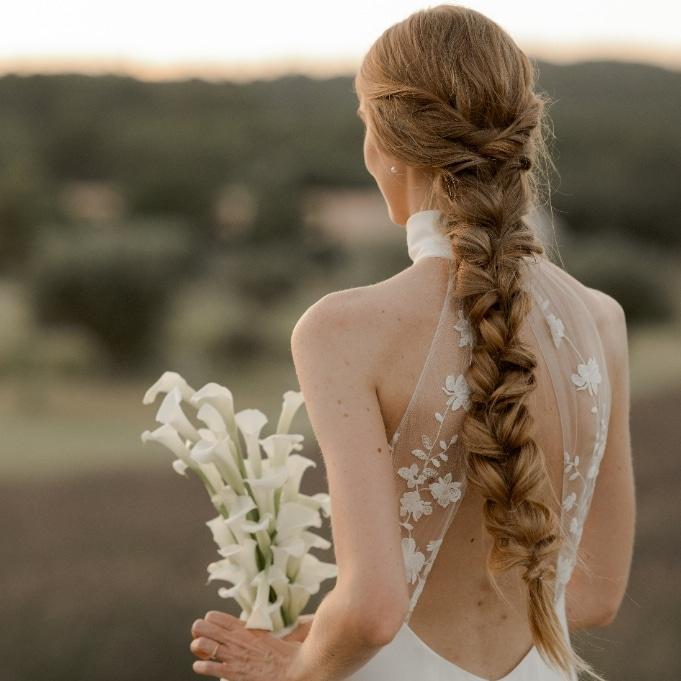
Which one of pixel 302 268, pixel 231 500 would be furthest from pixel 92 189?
pixel 231 500

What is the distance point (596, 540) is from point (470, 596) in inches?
15.8

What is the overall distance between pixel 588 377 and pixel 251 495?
2.11ft

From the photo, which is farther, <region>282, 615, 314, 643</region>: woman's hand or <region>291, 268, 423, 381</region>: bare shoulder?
<region>282, 615, 314, 643</region>: woman's hand

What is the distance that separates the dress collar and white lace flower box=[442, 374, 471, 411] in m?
0.20

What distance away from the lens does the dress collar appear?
187 cm

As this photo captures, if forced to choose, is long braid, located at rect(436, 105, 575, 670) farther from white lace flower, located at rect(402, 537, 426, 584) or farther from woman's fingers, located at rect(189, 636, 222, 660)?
woman's fingers, located at rect(189, 636, 222, 660)

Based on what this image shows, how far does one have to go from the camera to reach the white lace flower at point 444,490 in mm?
1836

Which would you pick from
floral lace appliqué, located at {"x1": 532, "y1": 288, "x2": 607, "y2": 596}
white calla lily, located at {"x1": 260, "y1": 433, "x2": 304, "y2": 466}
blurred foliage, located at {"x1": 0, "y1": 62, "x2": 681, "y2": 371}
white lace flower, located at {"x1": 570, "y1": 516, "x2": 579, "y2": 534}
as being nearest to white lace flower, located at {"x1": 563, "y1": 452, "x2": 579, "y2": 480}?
floral lace appliqué, located at {"x1": 532, "y1": 288, "x2": 607, "y2": 596}

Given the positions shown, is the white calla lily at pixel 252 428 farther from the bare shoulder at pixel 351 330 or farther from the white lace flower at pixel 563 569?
the white lace flower at pixel 563 569

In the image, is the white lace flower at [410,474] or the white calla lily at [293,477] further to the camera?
the white calla lily at [293,477]

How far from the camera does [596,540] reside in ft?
7.24

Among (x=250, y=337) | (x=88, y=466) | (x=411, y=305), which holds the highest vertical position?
(x=411, y=305)

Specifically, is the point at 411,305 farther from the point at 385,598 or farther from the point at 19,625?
the point at 19,625

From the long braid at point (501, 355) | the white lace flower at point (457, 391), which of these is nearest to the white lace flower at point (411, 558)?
the long braid at point (501, 355)
